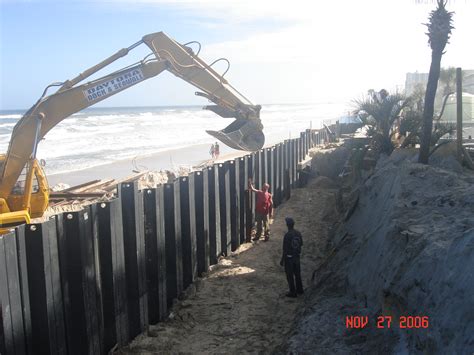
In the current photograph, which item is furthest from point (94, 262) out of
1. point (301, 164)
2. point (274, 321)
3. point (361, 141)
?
point (301, 164)

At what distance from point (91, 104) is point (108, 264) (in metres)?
6.22

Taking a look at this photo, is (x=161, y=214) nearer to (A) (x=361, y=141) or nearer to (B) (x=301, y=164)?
(A) (x=361, y=141)

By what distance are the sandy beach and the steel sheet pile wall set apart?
16.0m

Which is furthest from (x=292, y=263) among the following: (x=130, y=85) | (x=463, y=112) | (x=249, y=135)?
(x=463, y=112)

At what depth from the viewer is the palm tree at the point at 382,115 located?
41.4 ft

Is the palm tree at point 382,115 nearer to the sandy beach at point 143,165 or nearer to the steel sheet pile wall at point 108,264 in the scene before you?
the steel sheet pile wall at point 108,264

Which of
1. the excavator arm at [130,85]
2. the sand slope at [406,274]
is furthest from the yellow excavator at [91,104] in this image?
the sand slope at [406,274]

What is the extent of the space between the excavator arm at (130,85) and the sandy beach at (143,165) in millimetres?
12141
